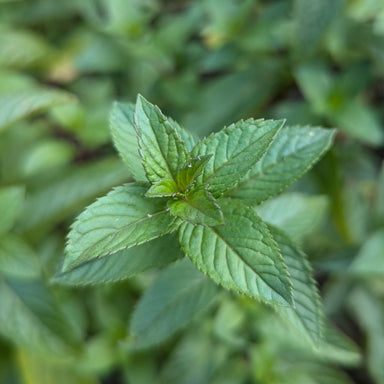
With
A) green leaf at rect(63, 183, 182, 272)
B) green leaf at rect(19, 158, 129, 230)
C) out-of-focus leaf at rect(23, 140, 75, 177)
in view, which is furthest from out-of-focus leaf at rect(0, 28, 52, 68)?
green leaf at rect(63, 183, 182, 272)

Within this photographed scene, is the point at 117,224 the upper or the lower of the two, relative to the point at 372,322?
upper

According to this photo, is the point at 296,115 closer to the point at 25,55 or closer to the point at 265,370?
the point at 265,370

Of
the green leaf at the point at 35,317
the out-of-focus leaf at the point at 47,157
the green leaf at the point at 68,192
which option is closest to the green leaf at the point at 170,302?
the green leaf at the point at 35,317

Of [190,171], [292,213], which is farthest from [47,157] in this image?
[190,171]

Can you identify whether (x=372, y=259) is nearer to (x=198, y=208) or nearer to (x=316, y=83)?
(x=316, y=83)

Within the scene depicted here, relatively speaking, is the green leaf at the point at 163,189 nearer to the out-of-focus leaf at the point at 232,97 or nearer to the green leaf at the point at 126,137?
the green leaf at the point at 126,137

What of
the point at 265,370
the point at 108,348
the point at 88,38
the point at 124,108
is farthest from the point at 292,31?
the point at 108,348
